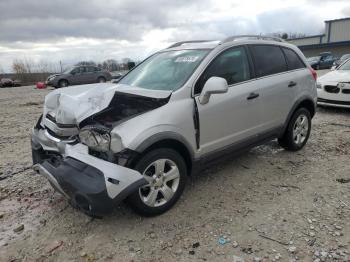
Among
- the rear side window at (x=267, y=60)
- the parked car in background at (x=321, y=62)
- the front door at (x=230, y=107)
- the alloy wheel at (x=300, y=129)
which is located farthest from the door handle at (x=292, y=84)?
the parked car in background at (x=321, y=62)

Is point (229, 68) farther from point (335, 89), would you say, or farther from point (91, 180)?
point (335, 89)

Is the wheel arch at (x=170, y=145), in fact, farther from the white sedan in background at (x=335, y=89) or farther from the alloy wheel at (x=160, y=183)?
the white sedan in background at (x=335, y=89)

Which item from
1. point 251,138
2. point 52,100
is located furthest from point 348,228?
point 52,100

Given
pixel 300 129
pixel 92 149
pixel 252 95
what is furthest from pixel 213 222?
pixel 300 129

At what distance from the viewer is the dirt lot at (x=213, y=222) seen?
117 inches

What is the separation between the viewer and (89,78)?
2386 cm

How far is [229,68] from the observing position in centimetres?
416

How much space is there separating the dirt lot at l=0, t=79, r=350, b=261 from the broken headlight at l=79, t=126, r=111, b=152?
88cm

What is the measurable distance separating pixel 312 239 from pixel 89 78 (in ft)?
74.2

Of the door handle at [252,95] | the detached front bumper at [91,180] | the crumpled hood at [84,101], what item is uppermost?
the crumpled hood at [84,101]

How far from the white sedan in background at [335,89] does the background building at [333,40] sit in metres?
45.7

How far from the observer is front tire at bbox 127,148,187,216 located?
10.7ft

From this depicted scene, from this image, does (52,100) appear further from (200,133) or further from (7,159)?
(7,159)

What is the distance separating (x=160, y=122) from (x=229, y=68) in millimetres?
1390
